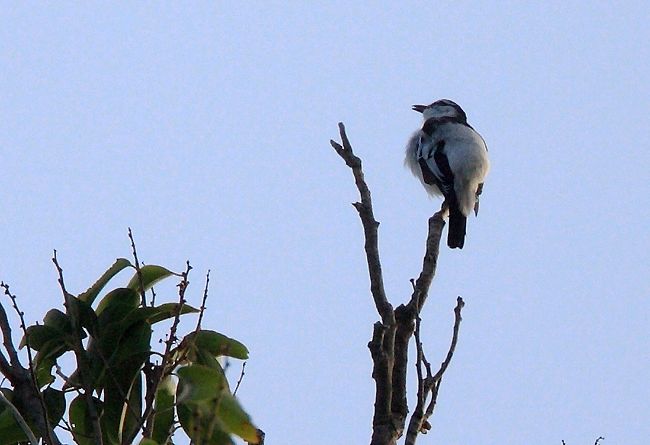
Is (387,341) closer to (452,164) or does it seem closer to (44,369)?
(44,369)

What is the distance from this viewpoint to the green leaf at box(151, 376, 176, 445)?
369 cm

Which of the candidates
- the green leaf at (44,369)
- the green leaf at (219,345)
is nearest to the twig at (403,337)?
the green leaf at (219,345)

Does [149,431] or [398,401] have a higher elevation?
[398,401]

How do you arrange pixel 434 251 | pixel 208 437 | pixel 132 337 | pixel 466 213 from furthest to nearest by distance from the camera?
pixel 466 213 → pixel 434 251 → pixel 132 337 → pixel 208 437

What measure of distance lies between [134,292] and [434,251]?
4.05 ft

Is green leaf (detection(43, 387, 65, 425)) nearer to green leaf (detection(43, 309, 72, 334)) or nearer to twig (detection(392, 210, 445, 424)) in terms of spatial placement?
green leaf (detection(43, 309, 72, 334))

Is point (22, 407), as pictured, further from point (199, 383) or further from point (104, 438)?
point (199, 383)

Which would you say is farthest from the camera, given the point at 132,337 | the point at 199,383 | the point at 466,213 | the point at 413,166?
the point at 413,166

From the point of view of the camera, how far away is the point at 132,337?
379cm

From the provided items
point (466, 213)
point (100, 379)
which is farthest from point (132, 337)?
point (466, 213)

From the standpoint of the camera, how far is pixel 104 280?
13.0ft

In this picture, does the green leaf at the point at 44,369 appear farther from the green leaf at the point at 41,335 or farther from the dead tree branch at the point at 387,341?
the dead tree branch at the point at 387,341

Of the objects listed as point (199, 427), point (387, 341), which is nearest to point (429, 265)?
point (387, 341)

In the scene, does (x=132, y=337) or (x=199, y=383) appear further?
(x=132, y=337)
